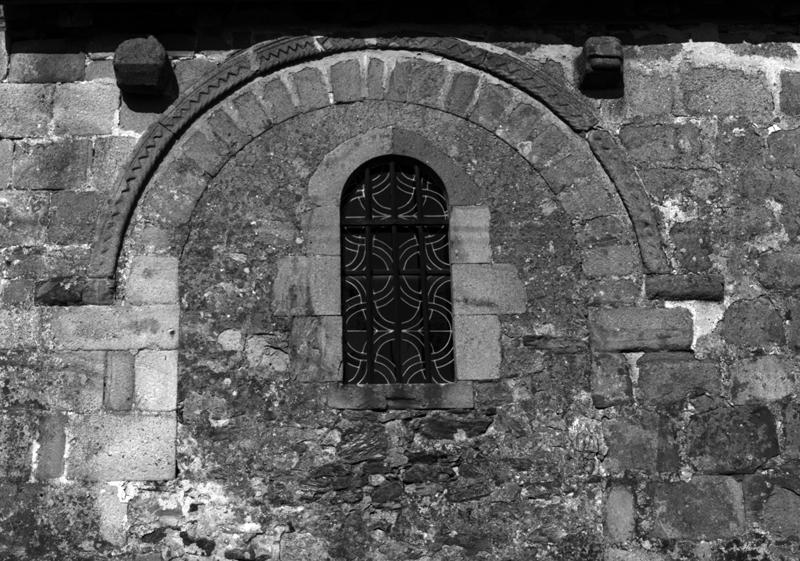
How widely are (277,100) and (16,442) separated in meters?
2.44

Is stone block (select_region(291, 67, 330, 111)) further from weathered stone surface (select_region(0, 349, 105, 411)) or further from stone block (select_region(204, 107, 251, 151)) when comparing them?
weathered stone surface (select_region(0, 349, 105, 411))

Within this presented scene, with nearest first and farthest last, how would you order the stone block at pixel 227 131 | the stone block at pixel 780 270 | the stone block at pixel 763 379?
the stone block at pixel 763 379 → the stone block at pixel 780 270 → the stone block at pixel 227 131

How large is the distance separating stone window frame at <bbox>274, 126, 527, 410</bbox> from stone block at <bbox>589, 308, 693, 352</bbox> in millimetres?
459

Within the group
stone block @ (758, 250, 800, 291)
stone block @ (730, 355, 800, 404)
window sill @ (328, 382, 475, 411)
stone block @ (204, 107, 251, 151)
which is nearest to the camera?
window sill @ (328, 382, 475, 411)

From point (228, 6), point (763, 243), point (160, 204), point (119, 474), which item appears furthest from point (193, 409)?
point (763, 243)

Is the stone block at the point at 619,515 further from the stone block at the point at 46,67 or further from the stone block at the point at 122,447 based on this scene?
the stone block at the point at 46,67

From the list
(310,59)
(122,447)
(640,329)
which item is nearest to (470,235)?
(640,329)

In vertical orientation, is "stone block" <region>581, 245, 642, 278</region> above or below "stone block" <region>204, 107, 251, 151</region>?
below

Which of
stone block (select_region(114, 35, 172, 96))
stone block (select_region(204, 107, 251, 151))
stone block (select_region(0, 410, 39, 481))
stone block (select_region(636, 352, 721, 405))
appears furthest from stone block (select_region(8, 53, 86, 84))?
stone block (select_region(636, 352, 721, 405))

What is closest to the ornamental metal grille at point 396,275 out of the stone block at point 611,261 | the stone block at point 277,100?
the stone block at point 277,100

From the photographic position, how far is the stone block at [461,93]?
744 cm

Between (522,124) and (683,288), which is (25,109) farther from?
(683,288)

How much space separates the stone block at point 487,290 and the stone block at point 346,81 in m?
1.21

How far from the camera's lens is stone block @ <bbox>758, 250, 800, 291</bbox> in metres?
7.19
